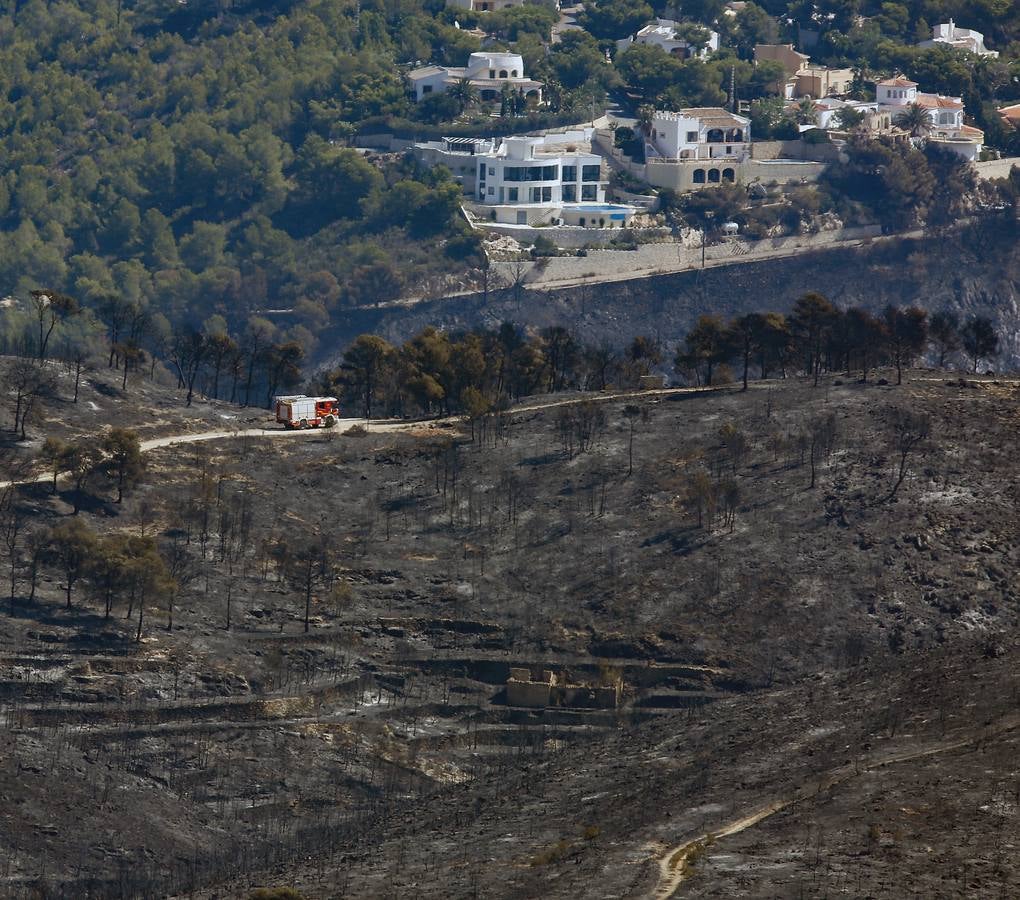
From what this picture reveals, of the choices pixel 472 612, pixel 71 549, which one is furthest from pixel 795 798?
pixel 71 549

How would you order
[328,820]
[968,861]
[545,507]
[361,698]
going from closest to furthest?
1. [968,861]
2. [328,820]
3. [361,698]
4. [545,507]

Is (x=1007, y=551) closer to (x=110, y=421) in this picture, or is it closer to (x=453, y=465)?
(x=453, y=465)

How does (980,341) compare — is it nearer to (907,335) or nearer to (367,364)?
(907,335)

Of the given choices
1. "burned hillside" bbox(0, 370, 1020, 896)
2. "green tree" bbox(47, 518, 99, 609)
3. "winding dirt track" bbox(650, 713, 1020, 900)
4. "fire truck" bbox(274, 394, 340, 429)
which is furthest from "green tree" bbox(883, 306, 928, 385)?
"winding dirt track" bbox(650, 713, 1020, 900)

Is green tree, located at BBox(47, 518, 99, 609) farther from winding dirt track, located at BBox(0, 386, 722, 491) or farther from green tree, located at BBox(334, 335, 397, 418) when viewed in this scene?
green tree, located at BBox(334, 335, 397, 418)

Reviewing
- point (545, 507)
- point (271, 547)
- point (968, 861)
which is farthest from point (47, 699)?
point (968, 861)

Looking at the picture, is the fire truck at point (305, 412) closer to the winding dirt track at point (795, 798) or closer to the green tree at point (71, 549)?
the green tree at point (71, 549)

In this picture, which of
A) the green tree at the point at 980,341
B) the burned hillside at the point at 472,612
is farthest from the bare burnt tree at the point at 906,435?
the green tree at the point at 980,341

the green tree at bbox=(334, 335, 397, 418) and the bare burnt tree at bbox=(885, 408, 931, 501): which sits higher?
the bare burnt tree at bbox=(885, 408, 931, 501)
